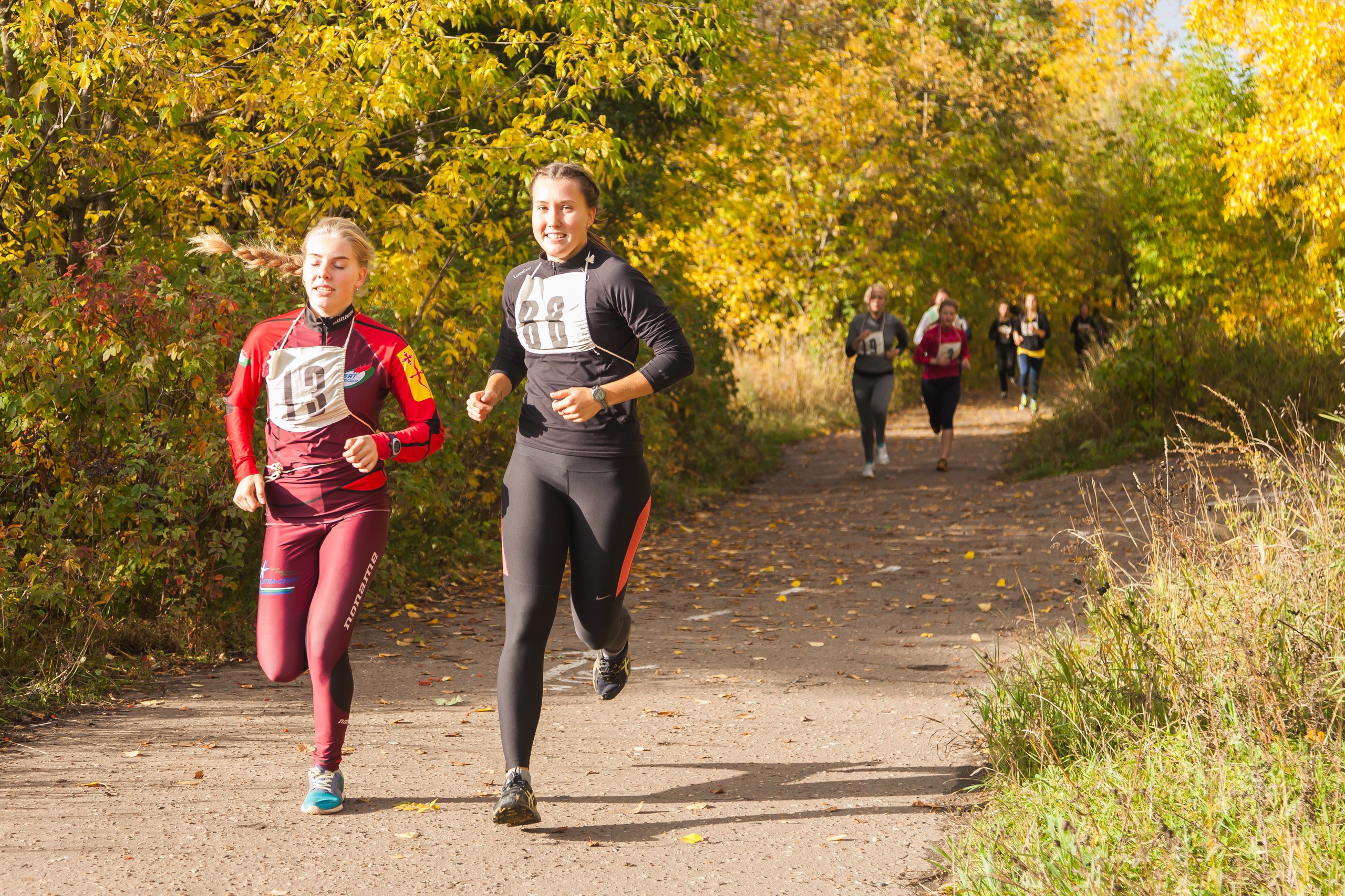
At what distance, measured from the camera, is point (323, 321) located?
4.36 meters

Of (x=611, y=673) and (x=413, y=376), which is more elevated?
(x=413, y=376)

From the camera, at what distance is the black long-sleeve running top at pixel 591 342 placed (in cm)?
421

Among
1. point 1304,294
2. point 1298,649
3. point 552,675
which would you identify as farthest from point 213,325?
point 1304,294

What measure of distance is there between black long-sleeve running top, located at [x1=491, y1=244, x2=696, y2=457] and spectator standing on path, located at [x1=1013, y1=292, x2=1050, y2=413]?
18.6m

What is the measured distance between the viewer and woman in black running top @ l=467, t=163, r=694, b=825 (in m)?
4.15

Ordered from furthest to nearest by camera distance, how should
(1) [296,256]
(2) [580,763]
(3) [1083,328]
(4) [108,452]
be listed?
(3) [1083,328] < (4) [108,452] < (2) [580,763] < (1) [296,256]

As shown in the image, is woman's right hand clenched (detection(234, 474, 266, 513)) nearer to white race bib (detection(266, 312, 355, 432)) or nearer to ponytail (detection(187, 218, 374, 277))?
white race bib (detection(266, 312, 355, 432))

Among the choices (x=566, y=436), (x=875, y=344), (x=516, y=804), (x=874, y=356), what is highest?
(x=566, y=436)

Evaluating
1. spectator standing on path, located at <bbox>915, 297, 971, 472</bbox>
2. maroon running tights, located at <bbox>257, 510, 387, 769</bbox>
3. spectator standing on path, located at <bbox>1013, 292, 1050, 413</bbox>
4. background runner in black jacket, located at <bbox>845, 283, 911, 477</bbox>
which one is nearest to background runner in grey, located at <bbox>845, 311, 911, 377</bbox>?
background runner in black jacket, located at <bbox>845, 283, 911, 477</bbox>

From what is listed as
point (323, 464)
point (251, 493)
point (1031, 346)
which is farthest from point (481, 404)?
point (1031, 346)

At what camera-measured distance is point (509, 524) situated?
4254 mm

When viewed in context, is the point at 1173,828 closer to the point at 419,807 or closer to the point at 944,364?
the point at 419,807

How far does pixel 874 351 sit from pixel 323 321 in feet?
Answer: 32.2

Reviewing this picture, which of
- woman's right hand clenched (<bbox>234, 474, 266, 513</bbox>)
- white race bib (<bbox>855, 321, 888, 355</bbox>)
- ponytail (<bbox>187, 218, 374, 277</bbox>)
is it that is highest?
ponytail (<bbox>187, 218, 374, 277</bbox>)
